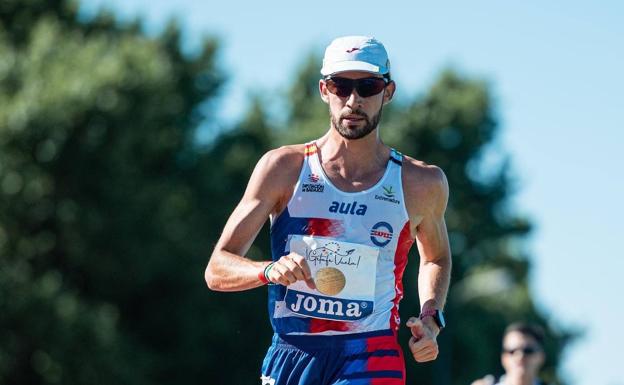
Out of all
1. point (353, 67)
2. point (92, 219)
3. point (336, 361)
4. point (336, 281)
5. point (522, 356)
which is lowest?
point (92, 219)

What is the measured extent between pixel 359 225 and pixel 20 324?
81.7ft

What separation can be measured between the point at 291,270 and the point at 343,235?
33.3 inches

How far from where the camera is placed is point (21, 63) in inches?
1315

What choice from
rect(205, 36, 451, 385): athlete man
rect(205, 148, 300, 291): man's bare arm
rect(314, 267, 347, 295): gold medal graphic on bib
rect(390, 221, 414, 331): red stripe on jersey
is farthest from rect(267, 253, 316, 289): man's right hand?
rect(390, 221, 414, 331): red stripe on jersey

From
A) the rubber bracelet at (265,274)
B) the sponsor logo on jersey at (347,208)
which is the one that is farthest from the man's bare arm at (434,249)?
the rubber bracelet at (265,274)

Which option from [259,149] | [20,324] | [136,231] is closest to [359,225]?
[20,324]

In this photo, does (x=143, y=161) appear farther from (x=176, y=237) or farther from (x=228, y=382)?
(x=228, y=382)

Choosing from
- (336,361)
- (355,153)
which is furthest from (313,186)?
(336,361)

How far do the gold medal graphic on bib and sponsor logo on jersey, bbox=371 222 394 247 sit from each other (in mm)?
279

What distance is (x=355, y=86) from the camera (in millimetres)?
7844

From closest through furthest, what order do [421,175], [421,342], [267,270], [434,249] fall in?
[267,270] → [421,342] → [421,175] → [434,249]

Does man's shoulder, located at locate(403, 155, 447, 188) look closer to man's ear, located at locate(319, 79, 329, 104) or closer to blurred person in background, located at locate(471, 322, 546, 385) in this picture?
man's ear, located at locate(319, 79, 329, 104)

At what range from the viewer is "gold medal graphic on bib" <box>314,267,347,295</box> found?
760cm

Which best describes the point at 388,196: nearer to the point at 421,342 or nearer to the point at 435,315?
the point at 435,315
